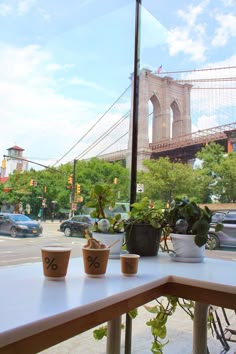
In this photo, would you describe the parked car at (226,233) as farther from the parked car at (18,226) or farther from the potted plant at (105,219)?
the parked car at (18,226)

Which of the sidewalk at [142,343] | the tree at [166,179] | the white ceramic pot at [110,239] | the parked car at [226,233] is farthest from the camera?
the tree at [166,179]

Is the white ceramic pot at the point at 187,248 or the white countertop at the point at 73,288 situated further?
the white ceramic pot at the point at 187,248

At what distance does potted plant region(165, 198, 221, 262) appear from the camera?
1.10 m

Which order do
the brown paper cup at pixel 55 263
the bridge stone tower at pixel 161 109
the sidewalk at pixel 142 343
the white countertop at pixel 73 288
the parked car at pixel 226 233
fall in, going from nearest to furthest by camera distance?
the white countertop at pixel 73 288
the brown paper cup at pixel 55 263
the parked car at pixel 226 233
the sidewalk at pixel 142 343
the bridge stone tower at pixel 161 109

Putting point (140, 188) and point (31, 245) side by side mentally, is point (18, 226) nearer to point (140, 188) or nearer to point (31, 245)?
point (31, 245)

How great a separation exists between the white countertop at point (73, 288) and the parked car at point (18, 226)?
0.29 m

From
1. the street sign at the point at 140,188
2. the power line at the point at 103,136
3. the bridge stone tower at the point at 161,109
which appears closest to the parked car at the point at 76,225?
the power line at the point at 103,136

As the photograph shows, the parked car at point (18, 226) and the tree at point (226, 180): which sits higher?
the tree at point (226, 180)

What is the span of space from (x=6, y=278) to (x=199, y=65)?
6.05 ft

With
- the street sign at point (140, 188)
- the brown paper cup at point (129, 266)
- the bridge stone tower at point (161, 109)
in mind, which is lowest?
the brown paper cup at point (129, 266)

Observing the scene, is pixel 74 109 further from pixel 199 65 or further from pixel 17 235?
pixel 199 65

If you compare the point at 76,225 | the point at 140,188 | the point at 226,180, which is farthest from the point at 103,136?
the point at 226,180

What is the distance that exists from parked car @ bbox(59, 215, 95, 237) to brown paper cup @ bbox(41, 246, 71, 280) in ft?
1.41

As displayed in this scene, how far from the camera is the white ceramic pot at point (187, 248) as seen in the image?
3.62 feet
